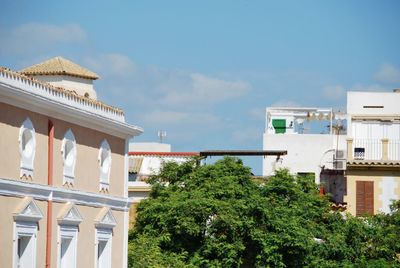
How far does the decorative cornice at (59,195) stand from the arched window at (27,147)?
354 millimetres

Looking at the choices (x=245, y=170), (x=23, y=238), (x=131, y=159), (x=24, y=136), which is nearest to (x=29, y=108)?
(x=24, y=136)

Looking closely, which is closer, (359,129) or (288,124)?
(359,129)

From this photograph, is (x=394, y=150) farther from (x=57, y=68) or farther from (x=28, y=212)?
(x=28, y=212)

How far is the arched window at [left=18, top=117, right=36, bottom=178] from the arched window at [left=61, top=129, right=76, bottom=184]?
2088mm

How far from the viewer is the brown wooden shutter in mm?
59688

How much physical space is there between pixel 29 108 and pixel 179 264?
12.6 meters

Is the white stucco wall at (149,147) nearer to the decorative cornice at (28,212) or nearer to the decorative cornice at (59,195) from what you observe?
the decorative cornice at (59,195)

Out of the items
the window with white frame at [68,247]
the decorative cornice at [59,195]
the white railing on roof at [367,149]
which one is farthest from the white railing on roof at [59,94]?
the white railing on roof at [367,149]

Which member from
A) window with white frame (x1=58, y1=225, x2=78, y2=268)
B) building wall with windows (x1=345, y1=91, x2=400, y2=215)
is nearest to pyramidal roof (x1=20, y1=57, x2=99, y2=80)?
window with white frame (x1=58, y1=225, x2=78, y2=268)

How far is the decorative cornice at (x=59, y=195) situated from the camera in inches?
1302

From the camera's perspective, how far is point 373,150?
62.2 m

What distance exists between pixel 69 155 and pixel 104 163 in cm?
280

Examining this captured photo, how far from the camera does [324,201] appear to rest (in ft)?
177

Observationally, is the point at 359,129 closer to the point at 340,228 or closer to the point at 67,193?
the point at 340,228
